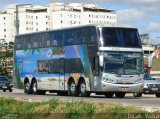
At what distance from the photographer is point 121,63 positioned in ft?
103

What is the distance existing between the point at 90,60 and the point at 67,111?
14570 millimetres

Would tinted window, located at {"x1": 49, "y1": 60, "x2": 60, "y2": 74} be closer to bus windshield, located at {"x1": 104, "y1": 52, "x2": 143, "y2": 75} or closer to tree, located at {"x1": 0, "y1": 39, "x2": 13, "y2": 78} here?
bus windshield, located at {"x1": 104, "y1": 52, "x2": 143, "y2": 75}

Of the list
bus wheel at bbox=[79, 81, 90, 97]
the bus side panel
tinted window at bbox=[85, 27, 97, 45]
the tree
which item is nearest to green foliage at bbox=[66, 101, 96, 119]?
tinted window at bbox=[85, 27, 97, 45]

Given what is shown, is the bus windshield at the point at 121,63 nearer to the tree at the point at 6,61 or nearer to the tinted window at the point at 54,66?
the tinted window at the point at 54,66

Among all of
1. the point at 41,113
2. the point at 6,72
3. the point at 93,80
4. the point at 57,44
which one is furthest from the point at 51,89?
the point at 6,72

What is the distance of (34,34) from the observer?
38.9m

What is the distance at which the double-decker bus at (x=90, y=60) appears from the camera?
103 feet

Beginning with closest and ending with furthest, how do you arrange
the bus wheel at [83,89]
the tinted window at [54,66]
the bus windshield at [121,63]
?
1. the bus windshield at [121,63]
2. the bus wheel at [83,89]
3. the tinted window at [54,66]

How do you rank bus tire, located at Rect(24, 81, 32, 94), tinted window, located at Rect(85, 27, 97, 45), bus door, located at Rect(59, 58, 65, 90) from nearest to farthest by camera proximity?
tinted window, located at Rect(85, 27, 97, 45)
bus door, located at Rect(59, 58, 65, 90)
bus tire, located at Rect(24, 81, 32, 94)

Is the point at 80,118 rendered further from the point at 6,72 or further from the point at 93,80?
the point at 6,72

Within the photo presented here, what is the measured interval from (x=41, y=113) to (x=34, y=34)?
66.5 ft

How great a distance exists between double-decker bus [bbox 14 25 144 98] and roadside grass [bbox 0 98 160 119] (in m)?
9.29

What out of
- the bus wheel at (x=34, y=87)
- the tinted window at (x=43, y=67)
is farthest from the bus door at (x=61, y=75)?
the bus wheel at (x=34, y=87)

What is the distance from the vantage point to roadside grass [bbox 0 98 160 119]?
16250 millimetres
